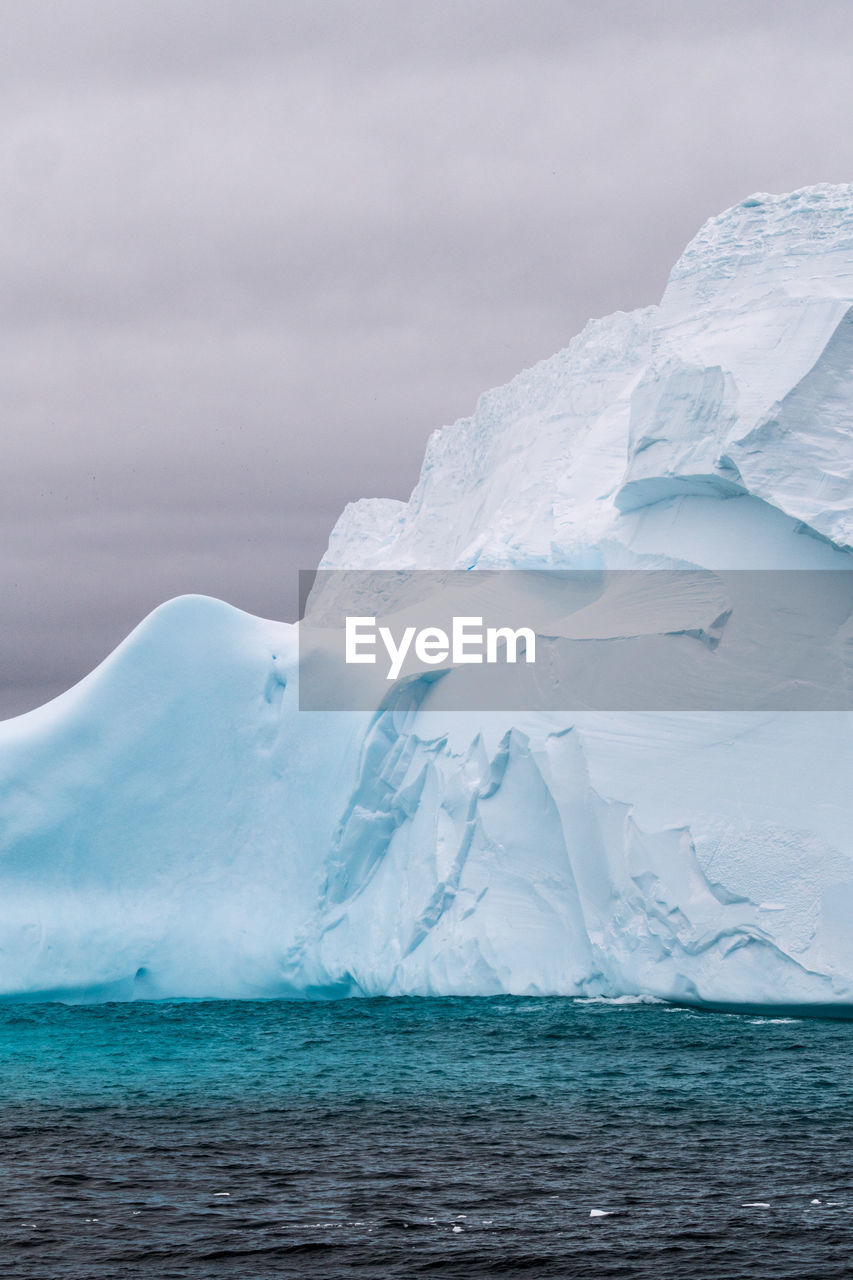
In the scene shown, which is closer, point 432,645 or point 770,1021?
point 770,1021

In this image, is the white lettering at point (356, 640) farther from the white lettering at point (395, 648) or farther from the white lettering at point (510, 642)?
the white lettering at point (510, 642)

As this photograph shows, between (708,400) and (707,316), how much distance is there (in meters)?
2.07

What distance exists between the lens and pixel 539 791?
1592 cm

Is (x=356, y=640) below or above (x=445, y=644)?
above

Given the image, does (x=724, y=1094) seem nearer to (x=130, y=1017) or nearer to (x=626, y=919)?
(x=626, y=919)

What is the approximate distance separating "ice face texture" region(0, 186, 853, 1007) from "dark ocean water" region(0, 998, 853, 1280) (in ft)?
3.17

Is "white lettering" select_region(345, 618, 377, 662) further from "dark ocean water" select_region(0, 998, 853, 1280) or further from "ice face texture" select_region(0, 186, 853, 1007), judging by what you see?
"dark ocean water" select_region(0, 998, 853, 1280)

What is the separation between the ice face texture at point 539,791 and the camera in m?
14.6

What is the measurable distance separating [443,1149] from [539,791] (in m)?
6.49

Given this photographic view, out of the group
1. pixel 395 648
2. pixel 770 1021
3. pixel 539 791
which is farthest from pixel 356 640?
pixel 770 1021

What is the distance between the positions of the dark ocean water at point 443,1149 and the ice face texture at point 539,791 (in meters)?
0.97

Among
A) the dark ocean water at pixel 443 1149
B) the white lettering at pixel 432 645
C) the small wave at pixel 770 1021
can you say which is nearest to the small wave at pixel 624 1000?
the dark ocean water at pixel 443 1149
